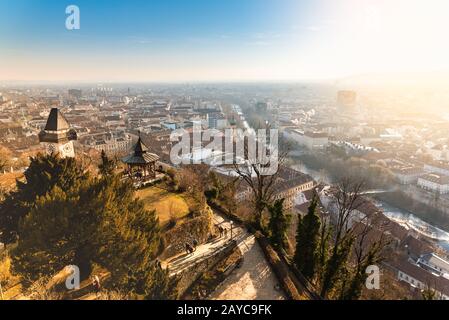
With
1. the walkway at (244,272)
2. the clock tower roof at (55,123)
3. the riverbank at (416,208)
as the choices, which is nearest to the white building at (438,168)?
the riverbank at (416,208)

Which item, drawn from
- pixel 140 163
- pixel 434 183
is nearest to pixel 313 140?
pixel 434 183

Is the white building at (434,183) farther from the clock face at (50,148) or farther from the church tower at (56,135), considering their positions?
the clock face at (50,148)

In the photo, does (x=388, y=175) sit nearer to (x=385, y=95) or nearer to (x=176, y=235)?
(x=176, y=235)

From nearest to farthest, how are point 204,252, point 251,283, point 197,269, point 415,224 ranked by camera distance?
point 251,283, point 197,269, point 204,252, point 415,224

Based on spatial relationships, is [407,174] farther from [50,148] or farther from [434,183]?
[50,148]
